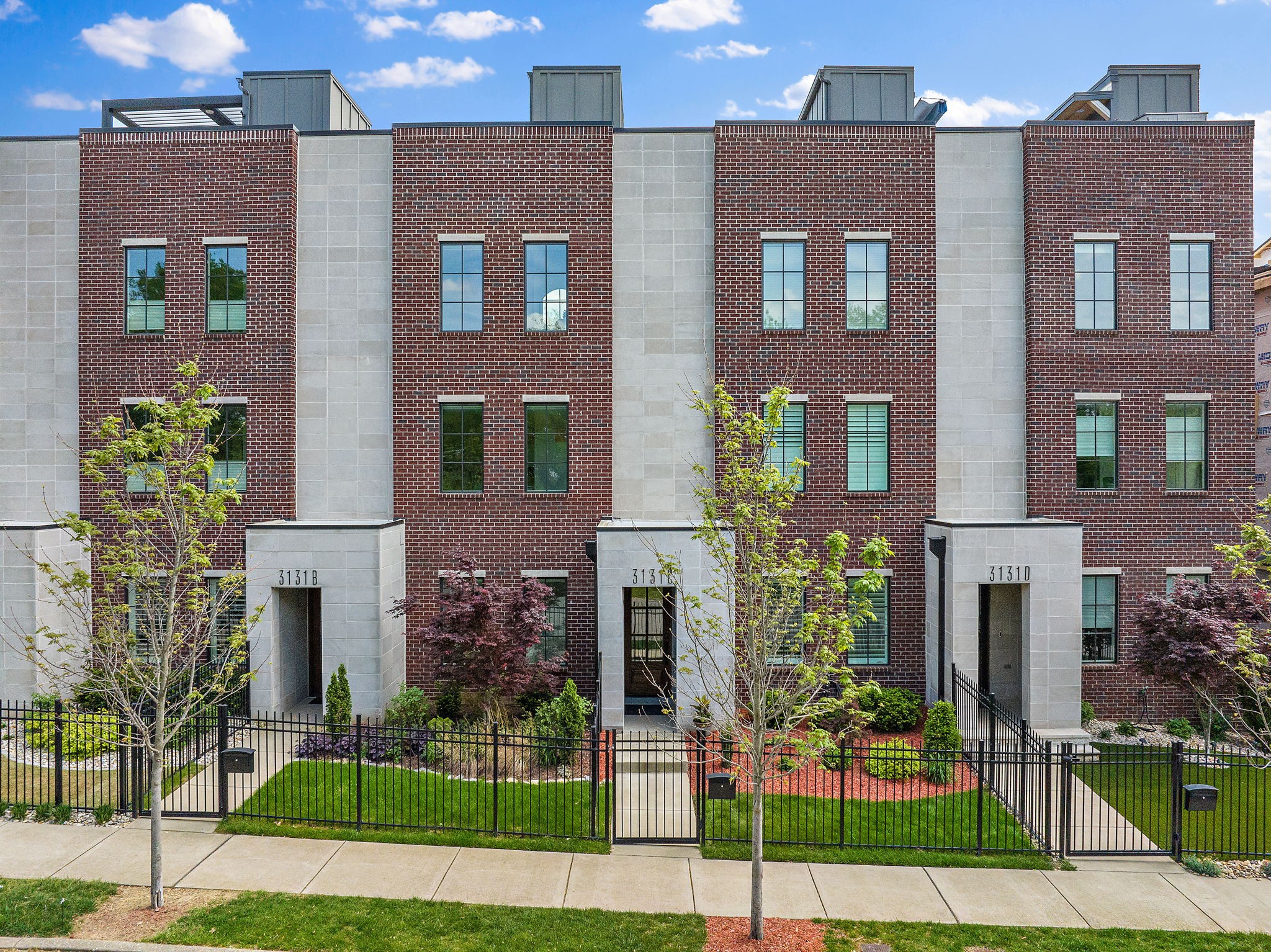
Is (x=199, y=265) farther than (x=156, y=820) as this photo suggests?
Yes

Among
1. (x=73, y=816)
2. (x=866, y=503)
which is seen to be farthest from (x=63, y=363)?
(x=866, y=503)

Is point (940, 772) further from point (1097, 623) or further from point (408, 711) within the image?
point (408, 711)

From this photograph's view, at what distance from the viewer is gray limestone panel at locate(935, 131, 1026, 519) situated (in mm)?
18359

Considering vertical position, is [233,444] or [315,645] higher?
[233,444]

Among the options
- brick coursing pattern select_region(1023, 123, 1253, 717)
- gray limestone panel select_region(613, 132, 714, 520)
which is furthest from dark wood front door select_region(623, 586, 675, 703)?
brick coursing pattern select_region(1023, 123, 1253, 717)

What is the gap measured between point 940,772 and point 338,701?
11.1 meters

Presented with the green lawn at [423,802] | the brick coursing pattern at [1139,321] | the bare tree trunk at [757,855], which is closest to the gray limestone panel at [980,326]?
the brick coursing pattern at [1139,321]

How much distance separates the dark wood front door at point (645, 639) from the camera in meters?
17.8

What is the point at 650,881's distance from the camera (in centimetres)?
1022

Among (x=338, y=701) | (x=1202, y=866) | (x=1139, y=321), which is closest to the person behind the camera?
(x=1202, y=866)

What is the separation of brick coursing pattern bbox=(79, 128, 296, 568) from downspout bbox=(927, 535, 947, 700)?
14493mm

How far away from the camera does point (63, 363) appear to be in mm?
18391

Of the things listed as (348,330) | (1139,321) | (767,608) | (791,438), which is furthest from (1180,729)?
(348,330)

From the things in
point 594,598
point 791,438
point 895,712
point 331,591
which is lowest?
point 895,712
